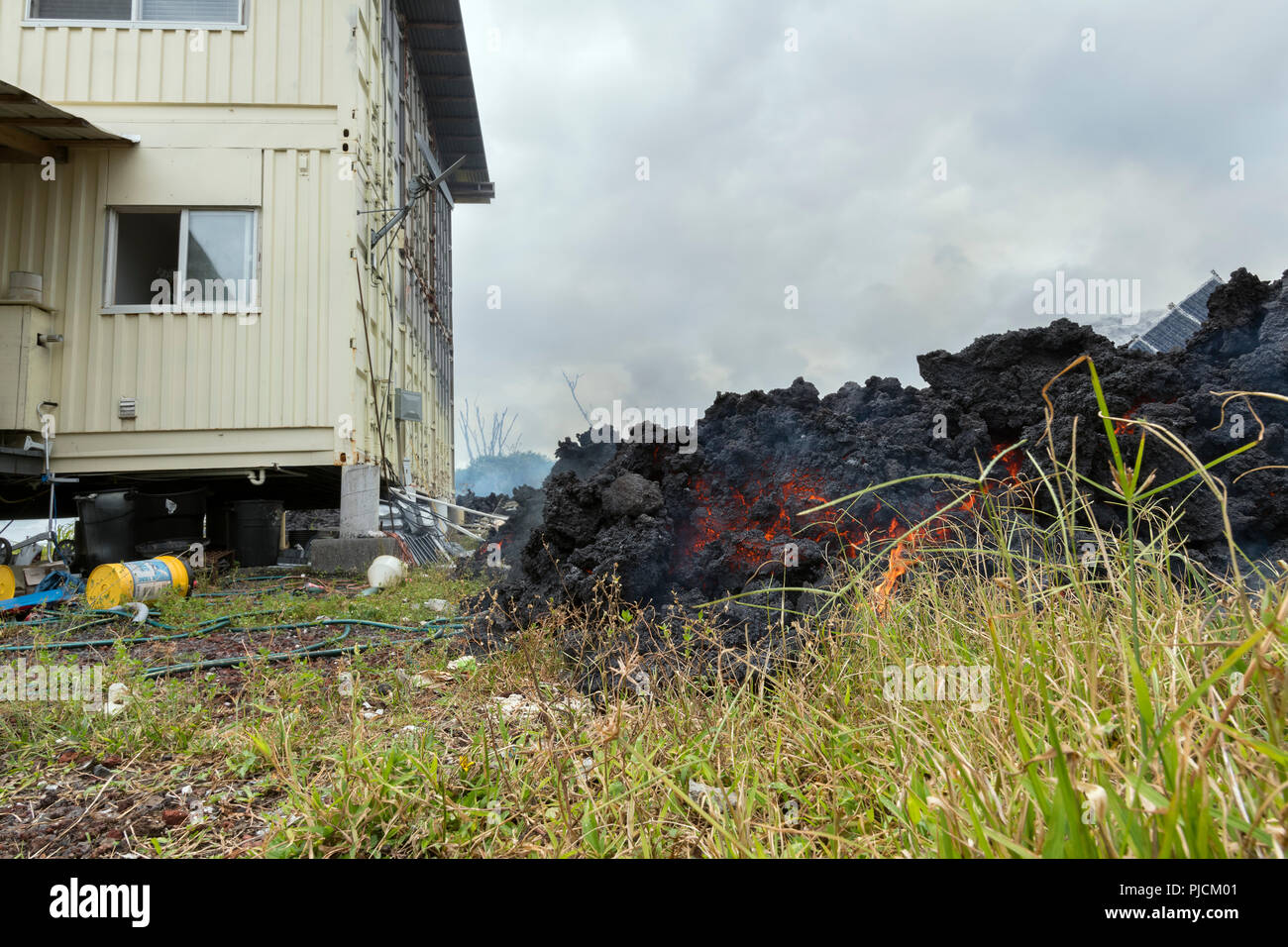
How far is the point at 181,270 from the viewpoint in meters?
7.13

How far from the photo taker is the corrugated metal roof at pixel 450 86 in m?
11.4

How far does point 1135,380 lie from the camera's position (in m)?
3.47

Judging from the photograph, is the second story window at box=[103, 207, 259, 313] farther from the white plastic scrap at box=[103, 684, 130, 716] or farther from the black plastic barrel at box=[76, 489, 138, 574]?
the white plastic scrap at box=[103, 684, 130, 716]

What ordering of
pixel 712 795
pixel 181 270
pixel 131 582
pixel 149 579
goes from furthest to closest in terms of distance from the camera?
pixel 181 270 → pixel 149 579 → pixel 131 582 → pixel 712 795

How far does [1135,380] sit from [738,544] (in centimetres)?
211

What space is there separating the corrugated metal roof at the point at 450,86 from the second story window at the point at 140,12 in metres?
4.25

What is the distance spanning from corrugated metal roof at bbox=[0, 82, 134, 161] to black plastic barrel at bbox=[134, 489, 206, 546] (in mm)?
3449

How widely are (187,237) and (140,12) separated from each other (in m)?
2.42

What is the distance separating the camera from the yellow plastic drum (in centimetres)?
498
